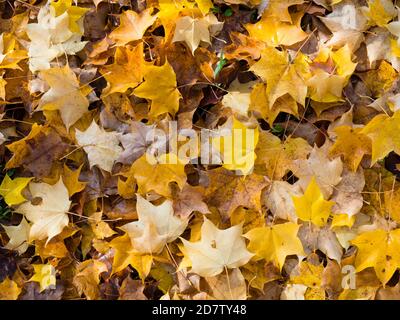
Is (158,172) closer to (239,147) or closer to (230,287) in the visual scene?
(239,147)

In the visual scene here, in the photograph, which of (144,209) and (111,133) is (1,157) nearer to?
Answer: (111,133)

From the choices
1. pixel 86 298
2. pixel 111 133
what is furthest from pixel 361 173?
pixel 86 298

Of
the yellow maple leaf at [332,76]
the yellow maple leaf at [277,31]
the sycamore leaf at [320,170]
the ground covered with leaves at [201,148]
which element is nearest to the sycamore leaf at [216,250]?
the ground covered with leaves at [201,148]

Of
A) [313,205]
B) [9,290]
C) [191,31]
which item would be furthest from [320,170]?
[9,290]

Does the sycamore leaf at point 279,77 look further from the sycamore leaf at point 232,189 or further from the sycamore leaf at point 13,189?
the sycamore leaf at point 13,189

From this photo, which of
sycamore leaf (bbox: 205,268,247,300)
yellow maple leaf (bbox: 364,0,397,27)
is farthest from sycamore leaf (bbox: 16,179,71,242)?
yellow maple leaf (bbox: 364,0,397,27)

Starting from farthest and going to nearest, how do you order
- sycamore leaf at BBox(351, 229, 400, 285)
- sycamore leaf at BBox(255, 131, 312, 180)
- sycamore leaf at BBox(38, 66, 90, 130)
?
sycamore leaf at BBox(38, 66, 90, 130) < sycamore leaf at BBox(255, 131, 312, 180) < sycamore leaf at BBox(351, 229, 400, 285)

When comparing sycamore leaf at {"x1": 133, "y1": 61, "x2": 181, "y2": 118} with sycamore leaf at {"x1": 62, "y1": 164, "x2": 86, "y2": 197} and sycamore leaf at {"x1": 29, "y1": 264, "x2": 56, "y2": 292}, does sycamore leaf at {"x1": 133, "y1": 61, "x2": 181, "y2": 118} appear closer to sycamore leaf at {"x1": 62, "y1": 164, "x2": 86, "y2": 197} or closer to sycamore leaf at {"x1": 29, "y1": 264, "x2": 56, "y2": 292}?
sycamore leaf at {"x1": 62, "y1": 164, "x2": 86, "y2": 197}
